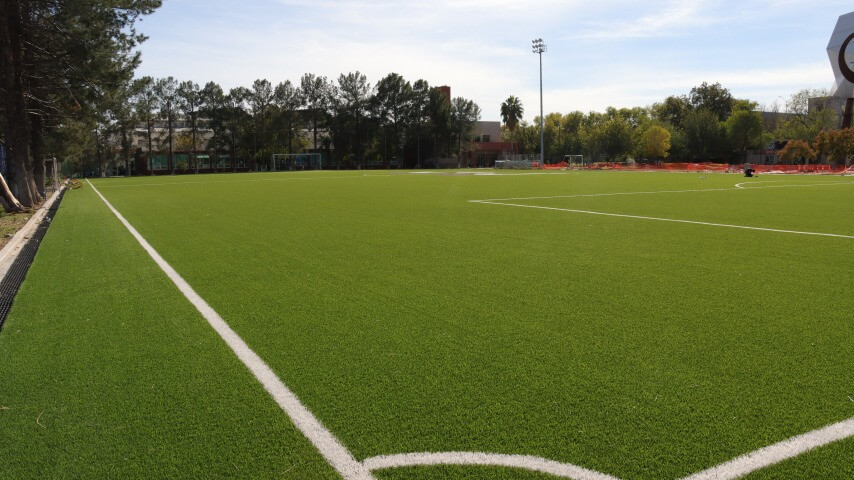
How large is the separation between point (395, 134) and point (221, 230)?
86648mm

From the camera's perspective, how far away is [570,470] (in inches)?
105

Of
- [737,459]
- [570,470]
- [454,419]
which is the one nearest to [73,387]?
[454,419]

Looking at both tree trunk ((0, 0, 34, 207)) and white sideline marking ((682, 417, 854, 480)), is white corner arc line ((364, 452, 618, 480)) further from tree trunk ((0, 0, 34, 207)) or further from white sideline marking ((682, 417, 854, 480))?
tree trunk ((0, 0, 34, 207))

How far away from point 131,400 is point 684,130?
97.1 meters

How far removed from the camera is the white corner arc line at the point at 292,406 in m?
2.75

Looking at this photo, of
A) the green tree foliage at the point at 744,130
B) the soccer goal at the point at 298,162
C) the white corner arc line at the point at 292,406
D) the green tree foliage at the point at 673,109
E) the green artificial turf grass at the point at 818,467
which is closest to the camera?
the green artificial turf grass at the point at 818,467

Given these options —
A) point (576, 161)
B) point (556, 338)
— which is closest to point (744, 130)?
point (576, 161)

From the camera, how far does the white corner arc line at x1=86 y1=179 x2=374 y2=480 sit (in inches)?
108

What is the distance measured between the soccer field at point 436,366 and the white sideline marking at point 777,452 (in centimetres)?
1

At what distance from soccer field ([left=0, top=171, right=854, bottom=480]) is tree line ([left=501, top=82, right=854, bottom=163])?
6173 centimetres

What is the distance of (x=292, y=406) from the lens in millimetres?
3357

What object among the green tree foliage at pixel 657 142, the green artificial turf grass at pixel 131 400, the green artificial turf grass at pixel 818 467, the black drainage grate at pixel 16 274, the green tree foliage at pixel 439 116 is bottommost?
the green artificial turf grass at pixel 818 467

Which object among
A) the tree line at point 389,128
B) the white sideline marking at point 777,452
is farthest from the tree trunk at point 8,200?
the tree line at point 389,128

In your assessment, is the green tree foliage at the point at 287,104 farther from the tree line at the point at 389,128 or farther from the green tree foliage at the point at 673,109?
the green tree foliage at the point at 673,109
